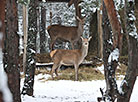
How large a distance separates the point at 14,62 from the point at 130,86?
5.08 ft

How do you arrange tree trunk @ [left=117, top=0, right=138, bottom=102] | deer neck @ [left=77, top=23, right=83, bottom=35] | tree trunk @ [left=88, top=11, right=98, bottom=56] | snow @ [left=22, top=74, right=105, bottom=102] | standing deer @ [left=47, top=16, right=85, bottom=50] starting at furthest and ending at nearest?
tree trunk @ [left=88, top=11, right=98, bottom=56] → standing deer @ [left=47, top=16, right=85, bottom=50] → deer neck @ [left=77, top=23, right=83, bottom=35] → snow @ [left=22, top=74, right=105, bottom=102] → tree trunk @ [left=117, top=0, right=138, bottom=102]

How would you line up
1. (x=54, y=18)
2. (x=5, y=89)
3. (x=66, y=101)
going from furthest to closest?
(x=54, y=18)
(x=66, y=101)
(x=5, y=89)

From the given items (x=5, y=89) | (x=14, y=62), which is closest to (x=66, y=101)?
(x=14, y=62)

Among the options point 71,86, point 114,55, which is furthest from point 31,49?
point 114,55

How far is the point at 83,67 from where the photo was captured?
36.3 ft

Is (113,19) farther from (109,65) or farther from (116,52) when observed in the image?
(109,65)

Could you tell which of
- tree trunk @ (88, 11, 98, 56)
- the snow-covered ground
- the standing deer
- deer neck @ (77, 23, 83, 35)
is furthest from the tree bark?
tree trunk @ (88, 11, 98, 56)

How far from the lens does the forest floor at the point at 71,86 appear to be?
606 centimetres

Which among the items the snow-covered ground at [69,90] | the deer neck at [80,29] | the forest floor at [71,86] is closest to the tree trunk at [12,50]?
the forest floor at [71,86]

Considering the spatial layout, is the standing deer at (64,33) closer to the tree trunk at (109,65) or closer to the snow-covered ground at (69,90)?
the snow-covered ground at (69,90)

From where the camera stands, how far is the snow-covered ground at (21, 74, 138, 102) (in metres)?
6.20

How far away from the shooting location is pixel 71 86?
804 centimetres

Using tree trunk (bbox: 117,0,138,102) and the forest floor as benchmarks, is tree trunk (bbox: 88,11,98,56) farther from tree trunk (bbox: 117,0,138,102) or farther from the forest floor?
tree trunk (bbox: 117,0,138,102)

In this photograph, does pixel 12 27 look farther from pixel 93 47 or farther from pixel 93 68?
pixel 93 47
